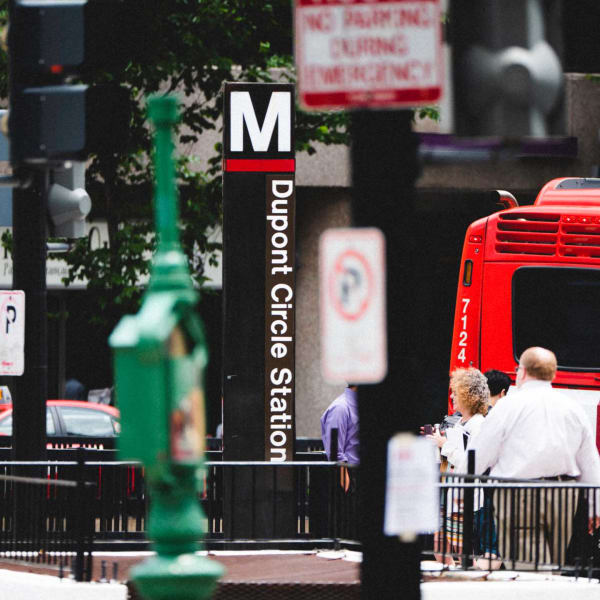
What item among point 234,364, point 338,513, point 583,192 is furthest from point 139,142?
point 338,513

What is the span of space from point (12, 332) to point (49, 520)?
2018 mm

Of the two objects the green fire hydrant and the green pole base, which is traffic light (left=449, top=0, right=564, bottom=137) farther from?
the green pole base

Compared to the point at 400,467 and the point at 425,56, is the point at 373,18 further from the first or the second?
the point at 400,467

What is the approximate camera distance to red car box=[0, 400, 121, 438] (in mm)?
18266

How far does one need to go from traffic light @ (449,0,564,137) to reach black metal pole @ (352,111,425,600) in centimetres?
22

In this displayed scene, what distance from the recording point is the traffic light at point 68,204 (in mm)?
10203

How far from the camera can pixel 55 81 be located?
6.52 meters

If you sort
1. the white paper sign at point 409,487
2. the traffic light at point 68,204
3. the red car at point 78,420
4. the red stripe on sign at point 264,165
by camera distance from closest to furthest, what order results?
the white paper sign at point 409,487 → the traffic light at point 68,204 → the red stripe on sign at point 264,165 → the red car at point 78,420

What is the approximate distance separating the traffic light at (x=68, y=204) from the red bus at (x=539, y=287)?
5.33 metres

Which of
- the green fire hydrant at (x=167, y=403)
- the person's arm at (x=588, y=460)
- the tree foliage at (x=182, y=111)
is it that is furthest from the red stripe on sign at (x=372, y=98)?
the tree foliage at (x=182, y=111)

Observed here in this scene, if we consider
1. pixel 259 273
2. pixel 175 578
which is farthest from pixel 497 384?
pixel 175 578

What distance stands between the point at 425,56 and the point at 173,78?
13966 mm

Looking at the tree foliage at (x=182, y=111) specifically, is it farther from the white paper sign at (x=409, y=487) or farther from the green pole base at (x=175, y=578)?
the white paper sign at (x=409, y=487)

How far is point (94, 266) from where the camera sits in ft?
62.1
